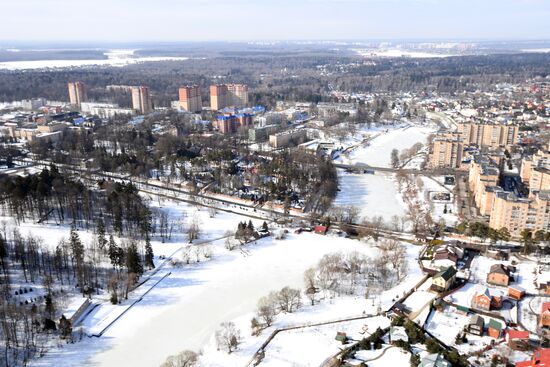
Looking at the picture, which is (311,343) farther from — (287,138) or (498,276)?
(287,138)

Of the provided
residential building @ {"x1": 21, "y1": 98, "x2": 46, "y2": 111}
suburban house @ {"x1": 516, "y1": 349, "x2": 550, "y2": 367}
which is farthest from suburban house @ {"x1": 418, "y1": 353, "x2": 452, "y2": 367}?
residential building @ {"x1": 21, "y1": 98, "x2": 46, "y2": 111}

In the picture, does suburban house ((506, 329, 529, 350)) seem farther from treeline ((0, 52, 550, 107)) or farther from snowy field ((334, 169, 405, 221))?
treeline ((0, 52, 550, 107))

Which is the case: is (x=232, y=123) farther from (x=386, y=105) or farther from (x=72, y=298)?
(x=72, y=298)

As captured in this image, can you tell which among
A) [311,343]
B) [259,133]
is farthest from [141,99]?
[311,343]

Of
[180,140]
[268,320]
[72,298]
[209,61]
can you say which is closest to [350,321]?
[268,320]

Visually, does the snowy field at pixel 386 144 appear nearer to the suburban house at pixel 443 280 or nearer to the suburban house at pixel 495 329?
the suburban house at pixel 443 280
